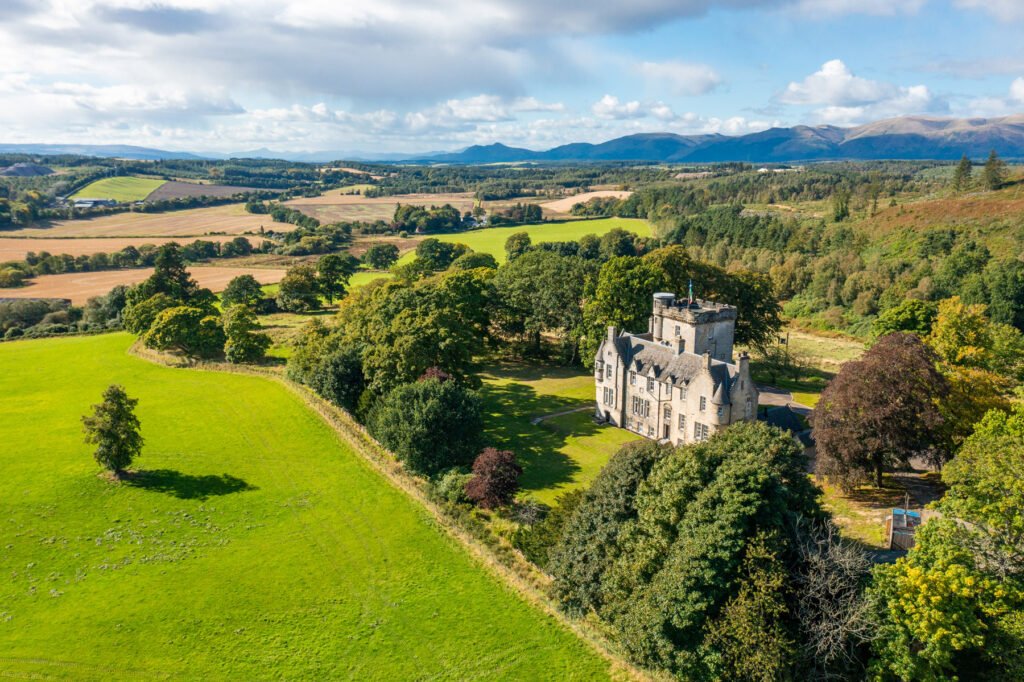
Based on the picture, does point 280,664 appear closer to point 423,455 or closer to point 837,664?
point 423,455

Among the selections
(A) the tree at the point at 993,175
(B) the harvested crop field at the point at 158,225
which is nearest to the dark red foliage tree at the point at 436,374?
(B) the harvested crop field at the point at 158,225

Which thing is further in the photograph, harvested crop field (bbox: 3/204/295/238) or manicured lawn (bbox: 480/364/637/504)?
harvested crop field (bbox: 3/204/295/238)

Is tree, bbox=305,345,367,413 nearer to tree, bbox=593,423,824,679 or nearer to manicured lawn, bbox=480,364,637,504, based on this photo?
manicured lawn, bbox=480,364,637,504

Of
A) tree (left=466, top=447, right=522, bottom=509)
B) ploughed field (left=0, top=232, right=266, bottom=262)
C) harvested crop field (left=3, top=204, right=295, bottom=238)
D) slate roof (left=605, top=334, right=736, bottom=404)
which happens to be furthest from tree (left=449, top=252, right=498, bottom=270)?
tree (left=466, top=447, right=522, bottom=509)

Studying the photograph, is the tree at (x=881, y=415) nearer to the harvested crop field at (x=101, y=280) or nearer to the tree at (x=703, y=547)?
the tree at (x=703, y=547)

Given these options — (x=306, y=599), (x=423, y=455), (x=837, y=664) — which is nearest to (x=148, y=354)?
(x=423, y=455)

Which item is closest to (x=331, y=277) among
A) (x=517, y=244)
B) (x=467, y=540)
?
(x=517, y=244)

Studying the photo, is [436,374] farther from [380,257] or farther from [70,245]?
[70,245]
